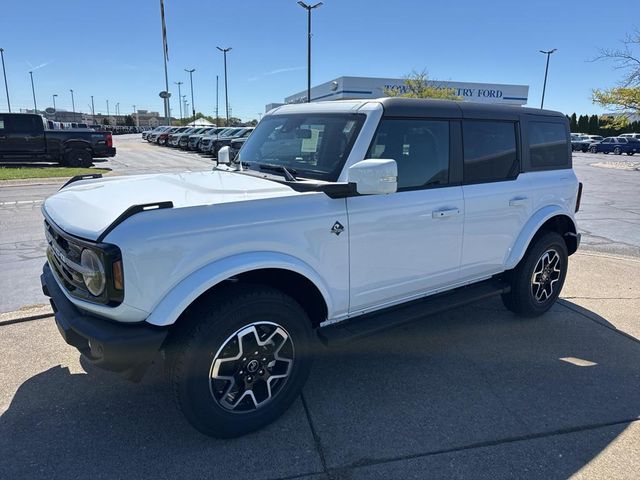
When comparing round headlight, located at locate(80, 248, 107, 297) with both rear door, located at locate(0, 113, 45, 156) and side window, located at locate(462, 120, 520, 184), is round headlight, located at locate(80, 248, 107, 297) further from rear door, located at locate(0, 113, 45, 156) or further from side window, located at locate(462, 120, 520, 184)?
rear door, located at locate(0, 113, 45, 156)

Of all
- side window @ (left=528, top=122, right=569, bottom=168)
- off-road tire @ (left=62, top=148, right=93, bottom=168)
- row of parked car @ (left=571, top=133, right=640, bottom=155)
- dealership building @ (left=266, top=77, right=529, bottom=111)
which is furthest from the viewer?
dealership building @ (left=266, top=77, right=529, bottom=111)

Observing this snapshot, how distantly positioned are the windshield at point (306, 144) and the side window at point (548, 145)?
2.01 m

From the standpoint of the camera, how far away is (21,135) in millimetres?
16547

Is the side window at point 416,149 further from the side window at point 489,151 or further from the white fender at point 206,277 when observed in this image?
the white fender at point 206,277

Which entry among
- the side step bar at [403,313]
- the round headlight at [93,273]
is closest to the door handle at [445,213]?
the side step bar at [403,313]

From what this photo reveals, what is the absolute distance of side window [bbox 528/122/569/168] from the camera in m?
4.43

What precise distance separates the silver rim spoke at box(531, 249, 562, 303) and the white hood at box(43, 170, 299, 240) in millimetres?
2817

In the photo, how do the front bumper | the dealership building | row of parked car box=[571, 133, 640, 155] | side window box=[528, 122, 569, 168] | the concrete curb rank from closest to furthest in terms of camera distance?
the front bumper → the concrete curb → side window box=[528, 122, 569, 168] → row of parked car box=[571, 133, 640, 155] → the dealership building

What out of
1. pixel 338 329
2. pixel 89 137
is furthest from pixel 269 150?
pixel 89 137

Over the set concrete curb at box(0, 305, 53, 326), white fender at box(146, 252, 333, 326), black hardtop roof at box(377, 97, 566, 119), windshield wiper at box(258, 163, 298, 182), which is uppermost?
black hardtop roof at box(377, 97, 566, 119)

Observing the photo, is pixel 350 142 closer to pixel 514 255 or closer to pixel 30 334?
pixel 514 255

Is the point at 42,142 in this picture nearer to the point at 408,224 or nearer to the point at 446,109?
the point at 446,109

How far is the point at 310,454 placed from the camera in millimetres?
2711

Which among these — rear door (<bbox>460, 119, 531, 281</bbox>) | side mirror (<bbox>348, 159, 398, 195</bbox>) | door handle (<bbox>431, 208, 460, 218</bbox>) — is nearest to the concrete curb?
side mirror (<bbox>348, 159, 398, 195</bbox>)
